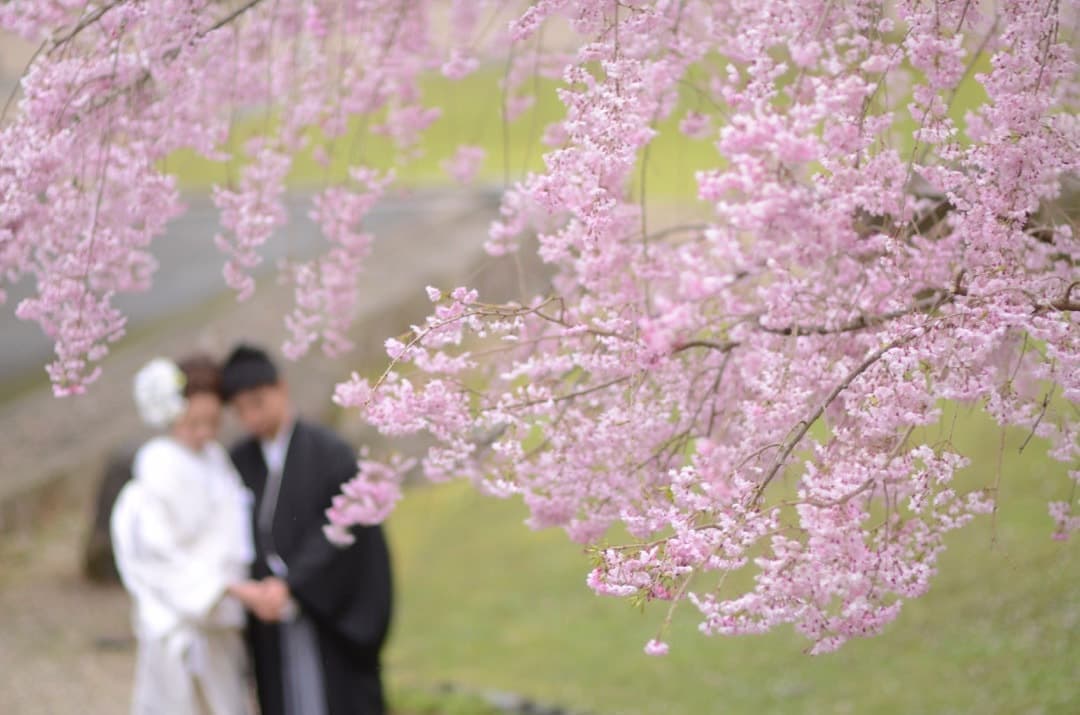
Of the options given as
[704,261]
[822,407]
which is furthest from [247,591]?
[822,407]

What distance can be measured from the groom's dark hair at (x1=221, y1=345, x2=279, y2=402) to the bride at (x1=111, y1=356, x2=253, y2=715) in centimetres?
24

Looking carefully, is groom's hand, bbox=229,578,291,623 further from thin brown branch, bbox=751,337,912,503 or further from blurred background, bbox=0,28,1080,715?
thin brown branch, bbox=751,337,912,503

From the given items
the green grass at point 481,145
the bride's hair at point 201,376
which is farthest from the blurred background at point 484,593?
the bride's hair at point 201,376

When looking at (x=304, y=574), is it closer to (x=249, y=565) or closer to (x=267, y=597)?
(x=267, y=597)

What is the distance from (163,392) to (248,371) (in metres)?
0.54

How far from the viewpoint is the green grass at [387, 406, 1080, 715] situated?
500 cm

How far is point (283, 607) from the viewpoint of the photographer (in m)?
4.38

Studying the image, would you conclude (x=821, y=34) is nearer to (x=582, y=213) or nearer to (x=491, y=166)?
(x=582, y=213)

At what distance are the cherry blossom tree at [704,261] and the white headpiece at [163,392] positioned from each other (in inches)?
60.3

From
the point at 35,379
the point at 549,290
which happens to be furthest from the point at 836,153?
the point at 35,379

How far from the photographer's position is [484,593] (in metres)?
7.72

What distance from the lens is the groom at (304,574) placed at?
4.38 metres

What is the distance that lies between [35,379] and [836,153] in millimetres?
10488

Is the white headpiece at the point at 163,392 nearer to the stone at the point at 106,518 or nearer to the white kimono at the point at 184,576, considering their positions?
the white kimono at the point at 184,576
